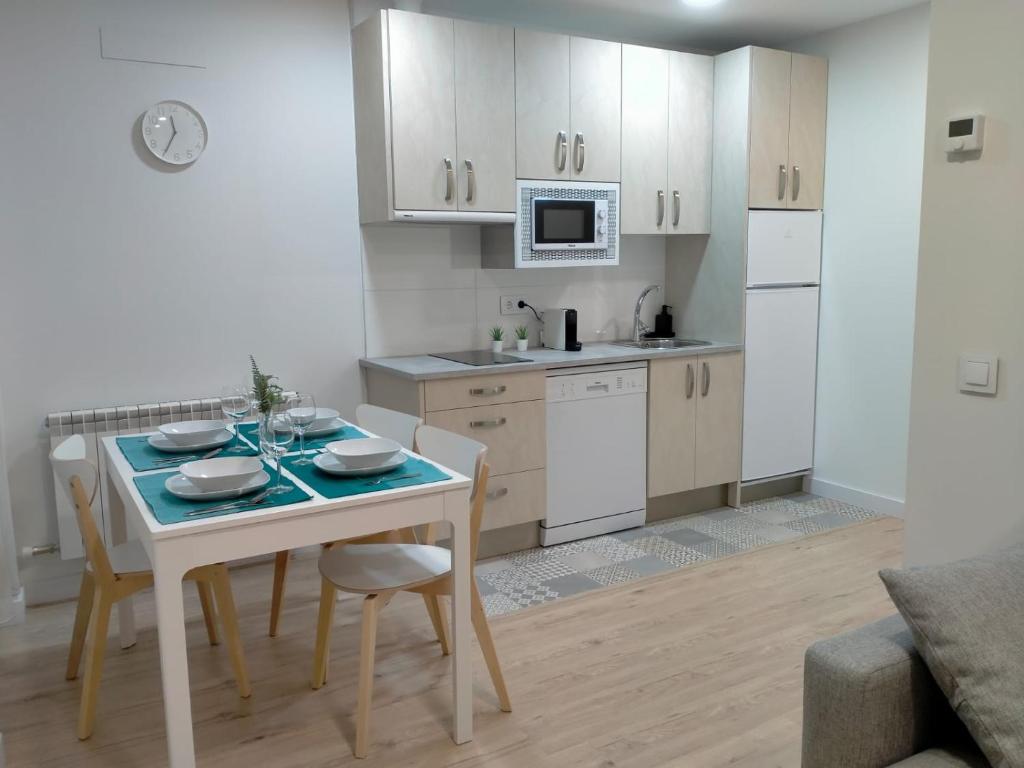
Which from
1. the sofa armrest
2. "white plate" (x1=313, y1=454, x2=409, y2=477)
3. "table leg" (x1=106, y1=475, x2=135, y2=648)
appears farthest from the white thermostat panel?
"table leg" (x1=106, y1=475, x2=135, y2=648)

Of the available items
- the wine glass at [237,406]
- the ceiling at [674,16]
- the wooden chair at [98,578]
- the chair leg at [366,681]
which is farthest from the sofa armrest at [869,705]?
the ceiling at [674,16]

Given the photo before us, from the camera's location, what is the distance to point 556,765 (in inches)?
90.2

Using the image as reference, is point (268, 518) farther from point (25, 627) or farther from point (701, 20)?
point (701, 20)

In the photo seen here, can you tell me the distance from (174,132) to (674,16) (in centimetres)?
249

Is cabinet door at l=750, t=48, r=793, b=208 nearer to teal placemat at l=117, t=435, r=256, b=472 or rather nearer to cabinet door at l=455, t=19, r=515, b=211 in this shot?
cabinet door at l=455, t=19, r=515, b=211

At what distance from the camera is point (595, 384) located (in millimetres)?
4027

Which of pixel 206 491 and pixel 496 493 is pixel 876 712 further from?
pixel 496 493

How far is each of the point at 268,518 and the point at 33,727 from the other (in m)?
1.22

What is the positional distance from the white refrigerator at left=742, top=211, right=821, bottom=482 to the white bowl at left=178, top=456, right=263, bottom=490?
2930mm

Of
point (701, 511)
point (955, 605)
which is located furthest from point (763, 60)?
point (955, 605)

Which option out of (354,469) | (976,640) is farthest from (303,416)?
(976,640)

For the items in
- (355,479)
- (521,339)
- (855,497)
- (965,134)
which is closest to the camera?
(965,134)

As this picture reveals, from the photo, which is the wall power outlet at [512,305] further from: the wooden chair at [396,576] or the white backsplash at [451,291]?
the wooden chair at [396,576]

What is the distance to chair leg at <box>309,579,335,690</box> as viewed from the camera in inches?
103
